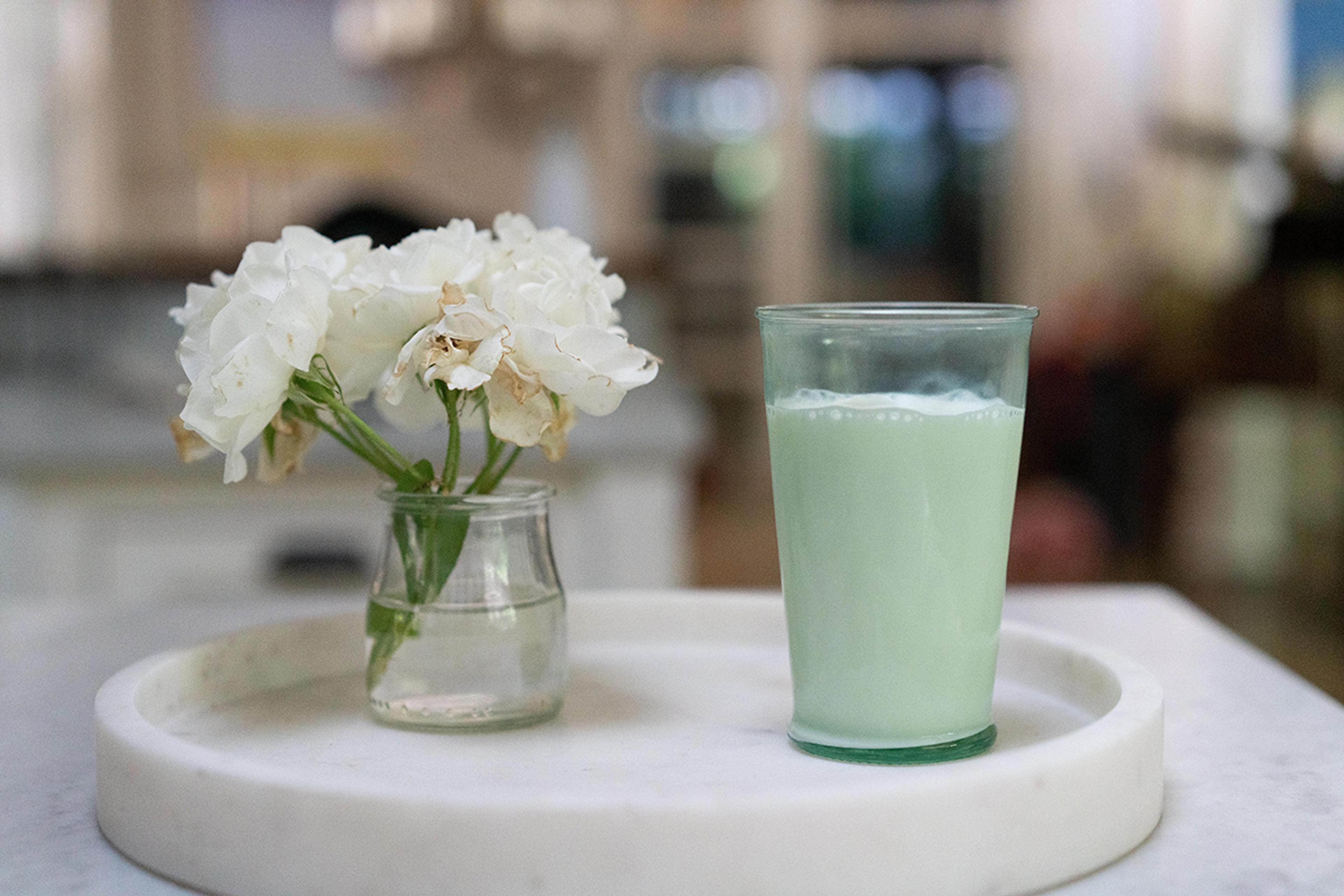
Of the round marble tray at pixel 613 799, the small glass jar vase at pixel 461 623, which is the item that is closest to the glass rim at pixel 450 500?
the small glass jar vase at pixel 461 623

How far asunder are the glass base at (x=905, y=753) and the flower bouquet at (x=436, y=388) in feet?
0.49

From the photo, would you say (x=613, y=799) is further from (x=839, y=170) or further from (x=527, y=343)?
(x=839, y=170)

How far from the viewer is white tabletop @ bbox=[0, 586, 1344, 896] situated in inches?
20.6

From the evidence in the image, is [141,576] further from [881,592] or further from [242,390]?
[881,592]

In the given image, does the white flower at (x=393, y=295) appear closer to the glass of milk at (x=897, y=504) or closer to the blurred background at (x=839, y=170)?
the glass of milk at (x=897, y=504)

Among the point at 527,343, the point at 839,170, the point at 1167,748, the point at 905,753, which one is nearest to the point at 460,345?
the point at 527,343

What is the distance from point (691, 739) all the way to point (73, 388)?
7.30ft

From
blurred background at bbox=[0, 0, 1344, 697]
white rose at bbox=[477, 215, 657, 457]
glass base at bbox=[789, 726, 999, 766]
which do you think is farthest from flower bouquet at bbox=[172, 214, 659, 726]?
blurred background at bbox=[0, 0, 1344, 697]

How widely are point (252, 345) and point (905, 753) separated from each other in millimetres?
330

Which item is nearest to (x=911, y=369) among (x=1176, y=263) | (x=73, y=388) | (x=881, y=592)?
(x=881, y=592)

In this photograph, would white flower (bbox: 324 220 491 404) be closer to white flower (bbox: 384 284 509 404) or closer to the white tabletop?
white flower (bbox: 384 284 509 404)

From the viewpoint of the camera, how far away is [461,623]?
2.17 feet

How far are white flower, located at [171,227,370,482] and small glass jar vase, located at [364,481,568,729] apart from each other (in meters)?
0.09

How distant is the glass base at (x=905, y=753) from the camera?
0.59 m
